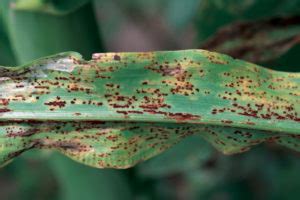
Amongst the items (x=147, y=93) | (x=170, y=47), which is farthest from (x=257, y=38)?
(x=170, y=47)

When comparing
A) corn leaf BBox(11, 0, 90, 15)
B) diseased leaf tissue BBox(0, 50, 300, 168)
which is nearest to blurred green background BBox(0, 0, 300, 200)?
corn leaf BBox(11, 0, 90, 15)

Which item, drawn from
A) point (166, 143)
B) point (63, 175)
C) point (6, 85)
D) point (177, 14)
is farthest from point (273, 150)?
point (6, 85)

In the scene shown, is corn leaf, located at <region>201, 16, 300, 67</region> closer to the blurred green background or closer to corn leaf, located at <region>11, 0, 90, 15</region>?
the blurred green background

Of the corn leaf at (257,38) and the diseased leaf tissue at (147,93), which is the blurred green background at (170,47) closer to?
the corn leaf at (257,38)

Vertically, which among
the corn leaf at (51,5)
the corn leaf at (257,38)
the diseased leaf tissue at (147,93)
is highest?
the corn leaf at (51,5)

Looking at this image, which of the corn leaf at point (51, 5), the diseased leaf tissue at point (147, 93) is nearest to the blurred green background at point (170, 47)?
the corn leaf at point (51, 5)

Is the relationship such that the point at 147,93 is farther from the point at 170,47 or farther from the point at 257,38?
the point at 170,47

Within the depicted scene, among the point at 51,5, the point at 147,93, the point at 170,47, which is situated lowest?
the point at 147,93
